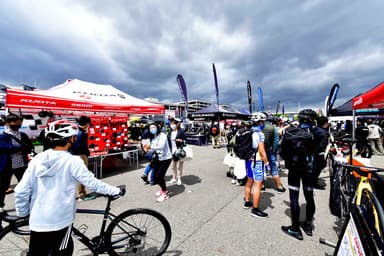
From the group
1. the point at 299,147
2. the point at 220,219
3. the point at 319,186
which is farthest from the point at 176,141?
the point at 319,186

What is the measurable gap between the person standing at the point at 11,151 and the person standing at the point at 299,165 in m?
4.78

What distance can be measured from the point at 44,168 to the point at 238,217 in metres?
Result: 2.80

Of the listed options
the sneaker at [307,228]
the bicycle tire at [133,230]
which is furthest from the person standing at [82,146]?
the sneaker at [307,228]

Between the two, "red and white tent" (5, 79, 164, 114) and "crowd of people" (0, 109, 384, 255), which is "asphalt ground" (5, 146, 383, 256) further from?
"red and white tent" (5, 79, 164, 114)

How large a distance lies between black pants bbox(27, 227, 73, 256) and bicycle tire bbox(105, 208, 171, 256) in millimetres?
446

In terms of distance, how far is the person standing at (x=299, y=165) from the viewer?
222 cm

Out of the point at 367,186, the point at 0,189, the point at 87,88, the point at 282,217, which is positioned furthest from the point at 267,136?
the point at 87,88

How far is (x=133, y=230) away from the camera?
6.14 feet

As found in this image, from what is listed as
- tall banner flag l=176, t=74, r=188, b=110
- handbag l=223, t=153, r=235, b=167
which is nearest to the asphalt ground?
handbag l=223, t=153, r=235, b=167

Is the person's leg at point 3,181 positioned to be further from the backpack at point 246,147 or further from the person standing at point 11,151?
the backpack at point 246,147

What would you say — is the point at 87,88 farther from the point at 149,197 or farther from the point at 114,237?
the point at 114,237

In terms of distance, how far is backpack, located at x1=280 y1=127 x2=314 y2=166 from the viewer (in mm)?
2211

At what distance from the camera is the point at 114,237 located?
1902 millimetres

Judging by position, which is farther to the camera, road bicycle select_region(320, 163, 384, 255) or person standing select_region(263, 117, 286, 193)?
person standing select_region(263, 117, 286, 193)
